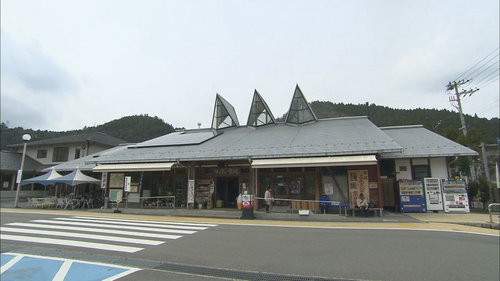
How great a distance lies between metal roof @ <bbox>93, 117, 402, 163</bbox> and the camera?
1373cm

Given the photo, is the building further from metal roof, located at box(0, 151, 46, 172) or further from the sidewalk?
the sidewalk

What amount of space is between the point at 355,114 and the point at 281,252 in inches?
1422

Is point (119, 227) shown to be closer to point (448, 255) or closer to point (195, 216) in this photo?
point (195, 216)

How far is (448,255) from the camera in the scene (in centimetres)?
624

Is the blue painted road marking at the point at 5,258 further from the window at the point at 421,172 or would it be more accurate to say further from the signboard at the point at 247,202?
the window at the point at 421,172

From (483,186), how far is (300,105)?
41.1 feet

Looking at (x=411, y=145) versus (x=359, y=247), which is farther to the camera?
(x=411, y=145)

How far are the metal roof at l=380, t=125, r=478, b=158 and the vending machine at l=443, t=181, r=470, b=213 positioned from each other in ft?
5.15

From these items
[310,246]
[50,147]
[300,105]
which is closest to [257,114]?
[300,105]

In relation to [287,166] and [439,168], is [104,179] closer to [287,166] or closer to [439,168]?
[287,166]

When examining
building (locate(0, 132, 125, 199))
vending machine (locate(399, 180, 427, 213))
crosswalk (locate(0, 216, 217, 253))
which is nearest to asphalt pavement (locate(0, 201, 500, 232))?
vending machine (locate(399, 180, 427, 213))

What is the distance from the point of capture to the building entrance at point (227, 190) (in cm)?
1731

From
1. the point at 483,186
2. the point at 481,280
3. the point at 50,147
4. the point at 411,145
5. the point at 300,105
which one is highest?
the point at 300,105

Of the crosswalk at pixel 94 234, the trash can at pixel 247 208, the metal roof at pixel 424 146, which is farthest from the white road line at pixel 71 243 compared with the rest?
the metal roof at pixel 424 146
